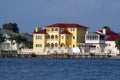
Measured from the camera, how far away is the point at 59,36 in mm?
151000

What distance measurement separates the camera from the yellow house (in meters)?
151

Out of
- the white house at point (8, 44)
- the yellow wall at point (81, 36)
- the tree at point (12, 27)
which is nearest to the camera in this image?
the yellow wall at point (81, 36)

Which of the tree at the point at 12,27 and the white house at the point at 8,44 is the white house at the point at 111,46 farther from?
the tree at the point at 12,27

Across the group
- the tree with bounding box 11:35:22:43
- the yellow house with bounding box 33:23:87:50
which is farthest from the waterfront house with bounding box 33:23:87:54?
the tree with bounding box 11:35:22:43

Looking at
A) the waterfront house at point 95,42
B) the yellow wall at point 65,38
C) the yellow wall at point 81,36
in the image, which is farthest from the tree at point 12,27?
the waterfront house at point 95,42

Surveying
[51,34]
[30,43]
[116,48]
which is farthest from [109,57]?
[30,43]

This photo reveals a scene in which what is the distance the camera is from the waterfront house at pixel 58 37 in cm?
15112

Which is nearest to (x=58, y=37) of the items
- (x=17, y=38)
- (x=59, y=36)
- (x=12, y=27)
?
(x=59, y=36)

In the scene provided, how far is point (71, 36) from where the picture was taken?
151625 mm

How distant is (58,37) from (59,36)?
49 cm

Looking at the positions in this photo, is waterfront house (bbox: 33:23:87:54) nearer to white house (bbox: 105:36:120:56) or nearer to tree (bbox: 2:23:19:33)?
white house (bbox: 105:36:120:56)

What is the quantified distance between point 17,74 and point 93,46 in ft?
245

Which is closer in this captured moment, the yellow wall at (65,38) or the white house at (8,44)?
the yellow wall at (65,38)

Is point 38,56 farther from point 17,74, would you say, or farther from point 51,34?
point 17,74
